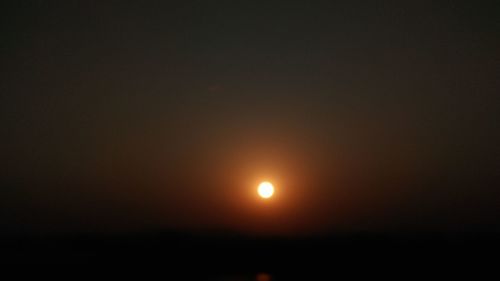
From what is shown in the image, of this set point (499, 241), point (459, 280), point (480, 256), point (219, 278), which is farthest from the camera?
point (499, 241)

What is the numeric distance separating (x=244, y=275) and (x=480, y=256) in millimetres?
5618

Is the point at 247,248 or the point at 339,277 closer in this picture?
the point at 339,277

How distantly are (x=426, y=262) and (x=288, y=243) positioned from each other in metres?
3.55

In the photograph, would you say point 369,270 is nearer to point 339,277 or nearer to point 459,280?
point 339,277

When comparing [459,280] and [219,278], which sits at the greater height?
[219,278]

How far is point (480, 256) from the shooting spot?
11453mm

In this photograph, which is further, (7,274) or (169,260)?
(169,260)

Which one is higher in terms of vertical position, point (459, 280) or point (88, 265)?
point (88, 265)

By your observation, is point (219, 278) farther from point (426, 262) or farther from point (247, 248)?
point (426, 262)

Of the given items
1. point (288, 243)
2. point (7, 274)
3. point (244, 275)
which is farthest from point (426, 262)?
point (7, 274)

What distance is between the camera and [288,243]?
13141 mm

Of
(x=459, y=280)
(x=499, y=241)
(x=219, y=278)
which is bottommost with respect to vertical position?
(x=459, y=280)

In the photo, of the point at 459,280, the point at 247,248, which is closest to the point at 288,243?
the point at 247,248

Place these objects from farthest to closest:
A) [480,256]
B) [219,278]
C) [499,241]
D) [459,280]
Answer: [499,241] < [480,256] < [219,278] < [459,280]
